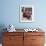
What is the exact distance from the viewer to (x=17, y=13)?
421cm

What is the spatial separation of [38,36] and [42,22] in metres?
0.69

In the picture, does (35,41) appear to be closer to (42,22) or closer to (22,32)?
(22,32)

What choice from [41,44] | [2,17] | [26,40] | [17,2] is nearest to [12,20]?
[2,17]

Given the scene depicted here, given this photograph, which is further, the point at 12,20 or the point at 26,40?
the point at 12,20

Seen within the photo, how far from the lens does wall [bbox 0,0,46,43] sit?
419 cm

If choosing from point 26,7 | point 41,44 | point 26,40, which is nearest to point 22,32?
point 26,40

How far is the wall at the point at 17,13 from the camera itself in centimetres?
419

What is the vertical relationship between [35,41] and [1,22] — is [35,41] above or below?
below

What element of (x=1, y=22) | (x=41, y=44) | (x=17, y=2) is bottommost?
(x=41, y=44)

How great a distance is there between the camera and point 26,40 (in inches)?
147

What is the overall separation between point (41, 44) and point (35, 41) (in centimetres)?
20

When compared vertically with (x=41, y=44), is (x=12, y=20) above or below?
above

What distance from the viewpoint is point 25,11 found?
4207mm

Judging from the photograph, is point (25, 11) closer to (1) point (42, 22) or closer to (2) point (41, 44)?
(1) point (42, 22)
